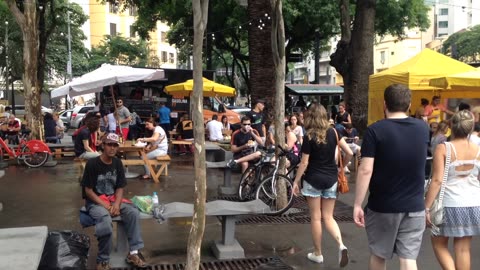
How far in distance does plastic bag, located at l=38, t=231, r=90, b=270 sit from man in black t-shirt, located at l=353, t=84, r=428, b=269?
241 cm

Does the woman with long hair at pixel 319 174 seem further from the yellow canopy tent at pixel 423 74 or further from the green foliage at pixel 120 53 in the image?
the green foliage at pixel 120 53

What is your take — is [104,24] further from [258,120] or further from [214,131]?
[258,120]

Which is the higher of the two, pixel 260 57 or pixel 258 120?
pixel 260 57

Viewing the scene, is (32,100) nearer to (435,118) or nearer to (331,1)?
(435,118)

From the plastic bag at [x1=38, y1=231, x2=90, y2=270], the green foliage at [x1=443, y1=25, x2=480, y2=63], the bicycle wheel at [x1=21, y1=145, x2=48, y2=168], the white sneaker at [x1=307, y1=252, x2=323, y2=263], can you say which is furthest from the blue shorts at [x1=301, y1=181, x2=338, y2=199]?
the green foliage at [x1=443, y1=25, x2=480, y2=63]

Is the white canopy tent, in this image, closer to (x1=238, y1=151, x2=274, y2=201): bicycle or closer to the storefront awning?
(x1=238, y1=151, x2=274, y2=201): bicycle

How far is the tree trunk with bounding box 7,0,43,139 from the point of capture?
1363 cm

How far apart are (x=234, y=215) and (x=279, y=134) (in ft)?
7.20

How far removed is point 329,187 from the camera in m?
5.34

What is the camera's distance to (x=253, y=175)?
8.42 metres

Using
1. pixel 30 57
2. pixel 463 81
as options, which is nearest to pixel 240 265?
pixel 463 81

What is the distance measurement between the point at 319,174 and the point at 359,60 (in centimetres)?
1214

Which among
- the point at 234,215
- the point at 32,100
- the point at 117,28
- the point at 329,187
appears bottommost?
the point at 234,215

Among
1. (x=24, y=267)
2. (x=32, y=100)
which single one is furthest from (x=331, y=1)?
(x=24, y=267)
